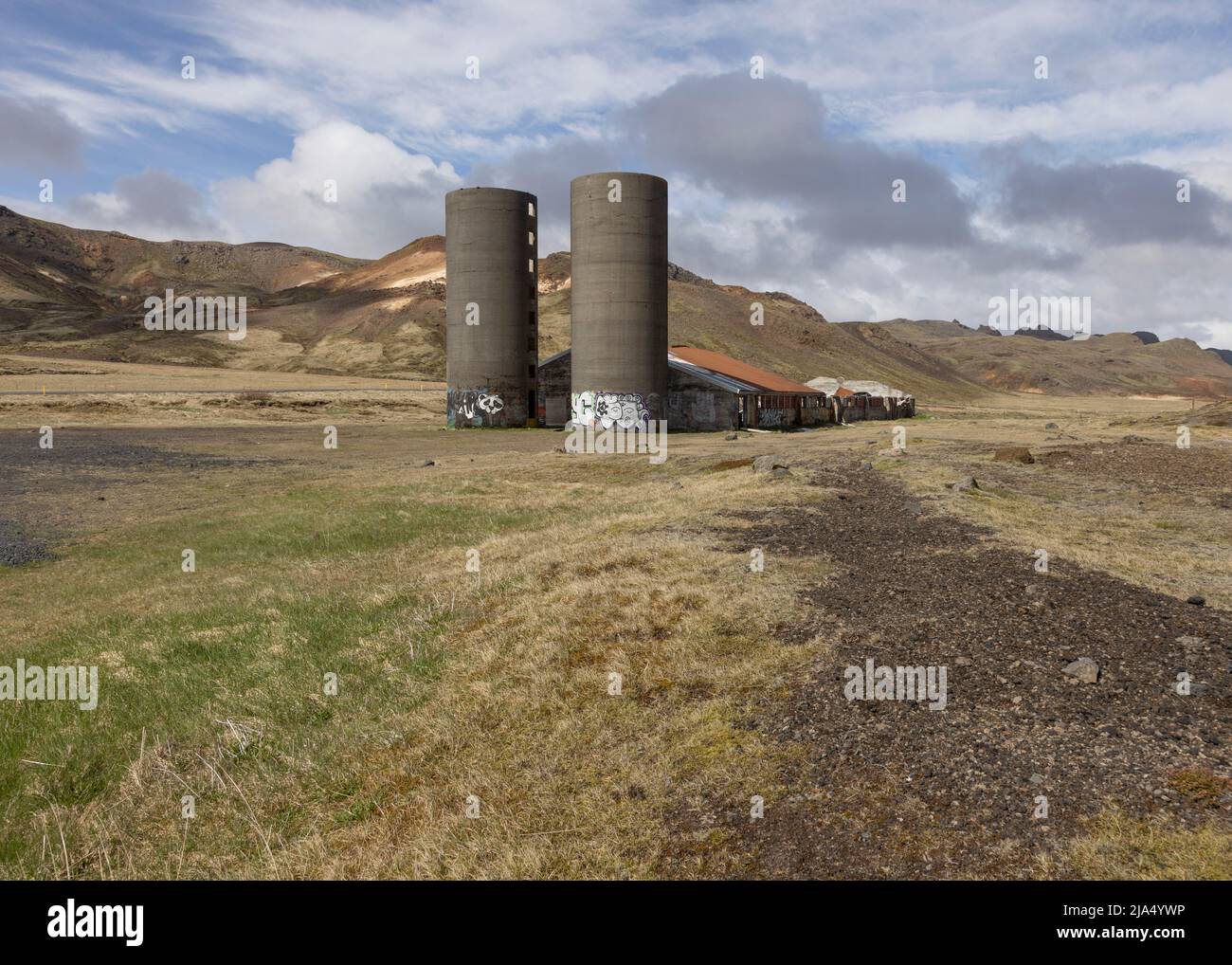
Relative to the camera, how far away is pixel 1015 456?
28.1m

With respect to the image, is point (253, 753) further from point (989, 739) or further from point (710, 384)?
point (710, 384)

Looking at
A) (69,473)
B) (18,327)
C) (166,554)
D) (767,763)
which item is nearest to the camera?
(767,763)

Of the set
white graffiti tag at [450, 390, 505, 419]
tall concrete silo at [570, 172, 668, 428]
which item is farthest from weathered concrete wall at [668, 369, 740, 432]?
white graffiti tag at [450, 390, 505, 419]

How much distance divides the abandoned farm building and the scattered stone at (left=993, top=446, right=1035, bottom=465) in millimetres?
31157

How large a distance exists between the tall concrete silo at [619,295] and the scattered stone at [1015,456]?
97.0 ft

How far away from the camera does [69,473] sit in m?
33.2

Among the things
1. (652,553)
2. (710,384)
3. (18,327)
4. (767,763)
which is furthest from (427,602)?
(18,327)

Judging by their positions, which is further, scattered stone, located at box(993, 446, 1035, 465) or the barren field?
scattered stone, located at box(993, 446, 1035, 465)

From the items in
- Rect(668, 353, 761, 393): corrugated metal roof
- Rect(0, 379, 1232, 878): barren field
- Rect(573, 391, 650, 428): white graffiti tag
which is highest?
Rect(668, 353, 761, 393): corrugated metal roof

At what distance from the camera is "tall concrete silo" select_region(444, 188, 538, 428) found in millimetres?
62469

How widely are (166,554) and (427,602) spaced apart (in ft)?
29.3

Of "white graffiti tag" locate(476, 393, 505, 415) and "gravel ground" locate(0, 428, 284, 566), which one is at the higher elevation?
"white graffiti tag" locate(476, 393, 505, 415)

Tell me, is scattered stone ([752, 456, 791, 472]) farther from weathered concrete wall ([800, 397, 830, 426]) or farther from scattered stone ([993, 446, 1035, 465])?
weathered concrete wall ([800, 397, 830, 426])

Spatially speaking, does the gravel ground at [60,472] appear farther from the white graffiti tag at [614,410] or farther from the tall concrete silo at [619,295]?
the tall concrete silo at [619,295]
